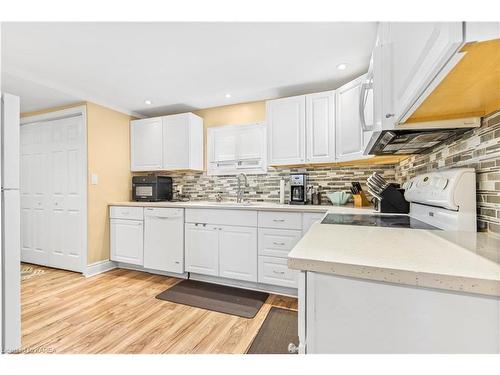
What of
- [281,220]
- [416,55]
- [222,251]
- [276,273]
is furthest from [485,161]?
[222,251]

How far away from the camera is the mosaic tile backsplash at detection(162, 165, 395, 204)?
9.00 ft

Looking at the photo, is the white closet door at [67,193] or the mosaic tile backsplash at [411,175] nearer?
the mosaic tile backsplash at [411,175]

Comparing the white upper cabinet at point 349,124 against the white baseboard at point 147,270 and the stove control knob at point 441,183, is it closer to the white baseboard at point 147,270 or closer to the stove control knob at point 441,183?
the stove control knob at point 441,183

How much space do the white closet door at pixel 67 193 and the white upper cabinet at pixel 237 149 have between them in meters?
1.59

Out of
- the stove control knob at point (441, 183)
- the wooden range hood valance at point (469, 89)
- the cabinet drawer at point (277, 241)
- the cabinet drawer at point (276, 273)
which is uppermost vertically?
the wooden range hood valance at point (469, 89)

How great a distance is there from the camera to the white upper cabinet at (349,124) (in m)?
2.24

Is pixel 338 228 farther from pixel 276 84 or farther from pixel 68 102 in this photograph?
pixel 68 102

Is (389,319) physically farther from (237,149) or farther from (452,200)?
(237,149)

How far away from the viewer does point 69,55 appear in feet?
6.71

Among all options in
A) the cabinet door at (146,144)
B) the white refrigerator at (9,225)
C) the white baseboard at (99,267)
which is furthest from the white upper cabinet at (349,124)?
the white baseboard at (99,267)

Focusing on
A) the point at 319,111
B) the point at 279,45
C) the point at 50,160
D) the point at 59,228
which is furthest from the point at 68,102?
the point at 319,111

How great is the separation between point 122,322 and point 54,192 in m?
2.29

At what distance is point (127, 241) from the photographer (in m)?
3.11

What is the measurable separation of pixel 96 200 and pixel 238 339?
2.46m
